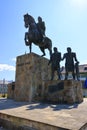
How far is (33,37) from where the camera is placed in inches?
391

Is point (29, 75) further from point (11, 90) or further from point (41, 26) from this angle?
point (41, 26)

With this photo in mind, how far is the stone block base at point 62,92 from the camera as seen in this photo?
7.75 metres

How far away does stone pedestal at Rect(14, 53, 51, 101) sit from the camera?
903 centimetres

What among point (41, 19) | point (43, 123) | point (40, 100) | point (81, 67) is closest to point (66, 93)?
point (40, 100)

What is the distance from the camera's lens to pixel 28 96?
29.0 ft

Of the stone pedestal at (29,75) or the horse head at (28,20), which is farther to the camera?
the horse head at (28,20)

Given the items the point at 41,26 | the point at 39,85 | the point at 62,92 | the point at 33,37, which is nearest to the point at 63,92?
the point at 62,92

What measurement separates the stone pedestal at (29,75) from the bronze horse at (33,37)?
93 cm

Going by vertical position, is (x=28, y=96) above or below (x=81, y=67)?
below

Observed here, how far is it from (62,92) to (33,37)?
3.83 meters

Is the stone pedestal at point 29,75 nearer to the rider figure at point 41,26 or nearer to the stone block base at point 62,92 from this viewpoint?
the stone block base at point 62,92

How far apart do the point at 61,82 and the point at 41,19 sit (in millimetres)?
4499

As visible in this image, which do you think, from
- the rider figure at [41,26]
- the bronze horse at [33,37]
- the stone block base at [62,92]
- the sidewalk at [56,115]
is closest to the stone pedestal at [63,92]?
the stone block base at [62,92]

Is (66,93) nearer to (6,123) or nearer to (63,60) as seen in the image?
(63,60)
